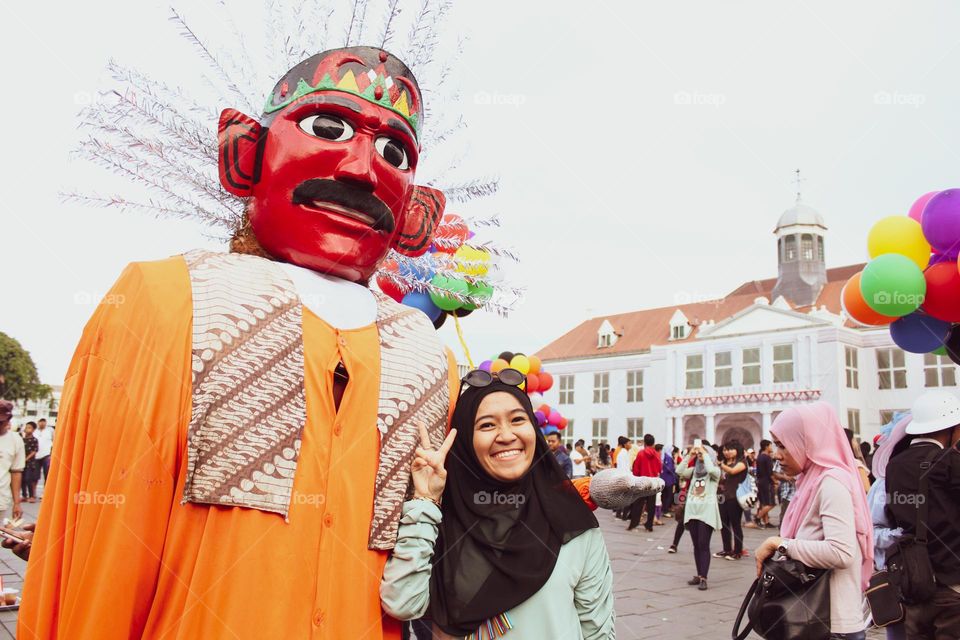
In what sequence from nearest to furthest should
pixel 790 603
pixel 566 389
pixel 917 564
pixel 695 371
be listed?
1. pixel 790 603
2. pixel 917 564
3. pixel 695 371
4. pixel 566 389

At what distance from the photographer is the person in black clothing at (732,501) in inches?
358

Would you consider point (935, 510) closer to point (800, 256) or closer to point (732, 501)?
point (732, 501)

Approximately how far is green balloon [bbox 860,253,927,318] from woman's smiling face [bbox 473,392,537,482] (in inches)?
111

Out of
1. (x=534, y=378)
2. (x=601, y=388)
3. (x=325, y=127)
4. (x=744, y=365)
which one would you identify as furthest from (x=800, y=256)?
(x=325, y=127)

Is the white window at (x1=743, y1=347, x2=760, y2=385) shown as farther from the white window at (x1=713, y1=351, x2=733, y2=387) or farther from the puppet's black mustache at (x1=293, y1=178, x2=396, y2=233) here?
the puppet's black mustache at (x1=293, y1=178, x2=396, y2=233)

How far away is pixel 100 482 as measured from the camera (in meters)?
1.66

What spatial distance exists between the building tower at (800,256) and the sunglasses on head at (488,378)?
2971 cm

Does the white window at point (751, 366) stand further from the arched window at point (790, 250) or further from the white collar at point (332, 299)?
the white collar at point (332, 299)

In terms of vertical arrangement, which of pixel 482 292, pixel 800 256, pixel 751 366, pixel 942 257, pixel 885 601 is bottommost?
pixel 885 601

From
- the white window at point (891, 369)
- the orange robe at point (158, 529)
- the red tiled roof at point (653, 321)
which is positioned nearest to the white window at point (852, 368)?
the white window at point (891, 369)

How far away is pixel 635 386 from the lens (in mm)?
31047

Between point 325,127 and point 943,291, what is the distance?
11.8ft

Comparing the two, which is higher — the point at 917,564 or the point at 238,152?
the point at 238,152

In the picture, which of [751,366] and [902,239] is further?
[751,366]
